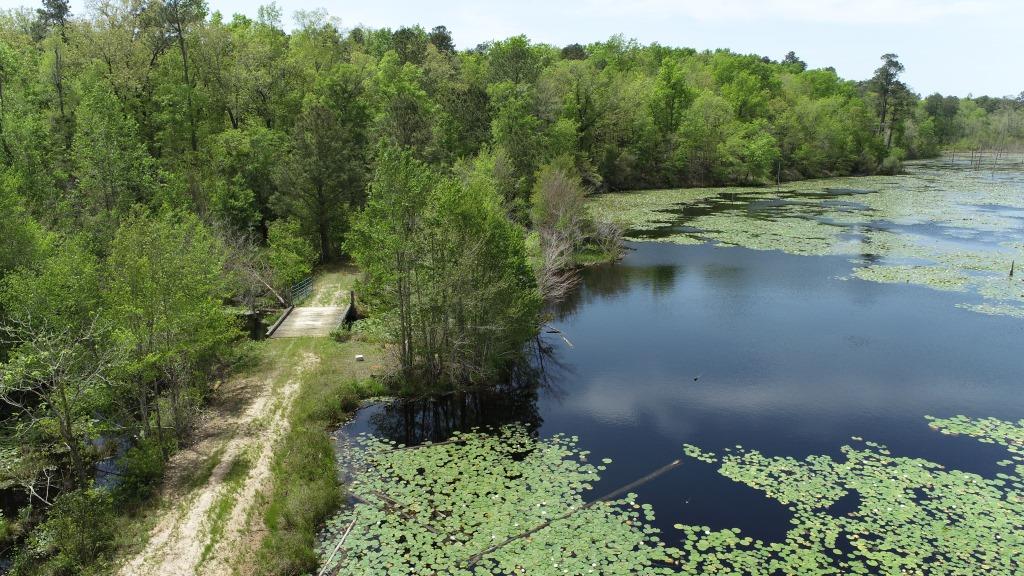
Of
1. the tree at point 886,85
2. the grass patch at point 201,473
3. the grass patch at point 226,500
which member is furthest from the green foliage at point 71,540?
the tree at point 886,85

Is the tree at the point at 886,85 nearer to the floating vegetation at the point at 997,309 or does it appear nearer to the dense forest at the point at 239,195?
the dense forest at the point at 239,195

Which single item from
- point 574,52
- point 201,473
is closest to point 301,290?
point 201,473

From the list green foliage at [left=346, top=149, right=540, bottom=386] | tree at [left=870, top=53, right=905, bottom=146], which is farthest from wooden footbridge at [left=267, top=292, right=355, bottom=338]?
tree at [left=870, top=53, right=905, bottom=146]

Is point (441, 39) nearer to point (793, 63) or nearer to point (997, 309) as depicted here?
point (997, 309)

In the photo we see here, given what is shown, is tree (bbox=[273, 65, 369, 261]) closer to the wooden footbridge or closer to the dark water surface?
the wooden footbridge

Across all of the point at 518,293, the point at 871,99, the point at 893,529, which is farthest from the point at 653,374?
the point at 871,99
